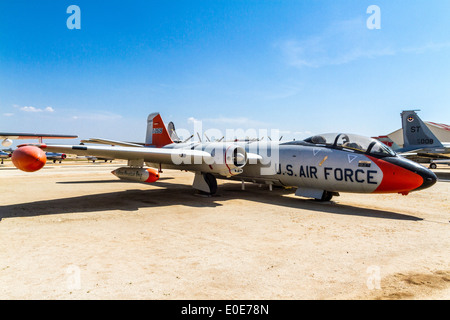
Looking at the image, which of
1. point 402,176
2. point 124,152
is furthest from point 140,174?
point 402,176

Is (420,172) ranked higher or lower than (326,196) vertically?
higher

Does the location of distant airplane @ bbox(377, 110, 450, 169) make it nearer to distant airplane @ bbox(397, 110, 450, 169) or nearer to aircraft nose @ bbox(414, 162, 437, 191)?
distant airplane @ bbox(397, 110, 450, 169)

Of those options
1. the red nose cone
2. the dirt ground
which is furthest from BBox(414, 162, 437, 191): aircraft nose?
the red nose cone

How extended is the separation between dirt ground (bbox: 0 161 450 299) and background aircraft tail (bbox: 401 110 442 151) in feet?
75.4

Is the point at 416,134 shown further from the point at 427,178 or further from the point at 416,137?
the point at 427,178

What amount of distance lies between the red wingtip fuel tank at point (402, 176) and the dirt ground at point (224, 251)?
Result: 904 millimetres

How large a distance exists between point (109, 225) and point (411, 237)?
7.59 m

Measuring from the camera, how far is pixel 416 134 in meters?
29.8

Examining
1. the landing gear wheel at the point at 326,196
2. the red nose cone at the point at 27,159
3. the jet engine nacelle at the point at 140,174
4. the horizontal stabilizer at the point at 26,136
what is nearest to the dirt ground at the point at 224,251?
the landing gear wheel at the point at 326,196

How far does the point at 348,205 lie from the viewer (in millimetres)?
10688

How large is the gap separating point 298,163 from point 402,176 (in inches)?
139

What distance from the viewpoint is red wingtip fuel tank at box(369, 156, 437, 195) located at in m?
8.66

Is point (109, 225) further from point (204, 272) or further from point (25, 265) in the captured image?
point (204, 272)

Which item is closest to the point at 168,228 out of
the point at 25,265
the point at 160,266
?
the point at 160,266
